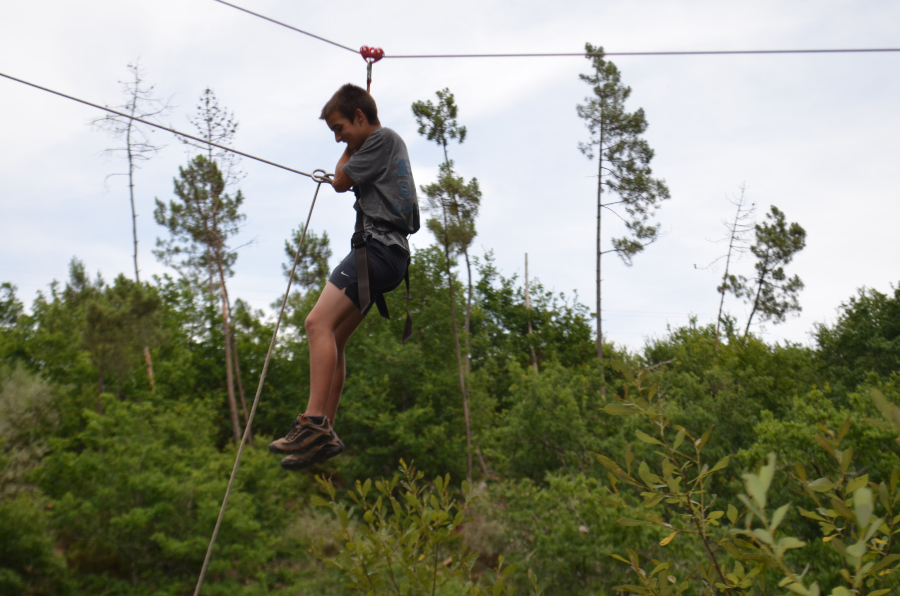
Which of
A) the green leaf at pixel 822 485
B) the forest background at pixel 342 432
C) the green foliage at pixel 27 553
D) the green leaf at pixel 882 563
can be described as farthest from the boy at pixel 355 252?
the green foliage at pixel 27 553

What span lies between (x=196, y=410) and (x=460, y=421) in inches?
356

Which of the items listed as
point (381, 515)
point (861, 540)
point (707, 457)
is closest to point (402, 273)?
point (861, 540)

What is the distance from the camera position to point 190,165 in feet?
79.0

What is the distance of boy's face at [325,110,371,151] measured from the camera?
139 inches

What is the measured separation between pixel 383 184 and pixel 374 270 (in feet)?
1.26

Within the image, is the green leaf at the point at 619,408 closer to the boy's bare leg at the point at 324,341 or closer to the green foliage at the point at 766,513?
the green foliage at the point at 766,513

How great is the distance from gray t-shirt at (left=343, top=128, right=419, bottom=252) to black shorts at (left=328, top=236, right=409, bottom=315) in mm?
43

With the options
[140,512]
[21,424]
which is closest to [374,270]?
[140,512]

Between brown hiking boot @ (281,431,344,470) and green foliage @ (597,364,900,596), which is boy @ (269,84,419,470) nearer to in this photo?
brown hiking boot @ (281,431,344,470)

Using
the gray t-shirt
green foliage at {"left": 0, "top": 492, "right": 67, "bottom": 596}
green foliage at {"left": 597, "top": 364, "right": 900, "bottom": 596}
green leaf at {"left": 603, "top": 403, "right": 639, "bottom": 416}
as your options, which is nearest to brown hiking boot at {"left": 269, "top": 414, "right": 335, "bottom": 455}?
the gray t-shirt

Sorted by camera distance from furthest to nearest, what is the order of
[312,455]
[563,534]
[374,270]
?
1. [563,534]
2. [374,270]
3. [312,455]

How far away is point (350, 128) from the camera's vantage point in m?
3.52

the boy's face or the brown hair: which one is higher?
the brown hair

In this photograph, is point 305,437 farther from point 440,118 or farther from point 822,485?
point 440,118
